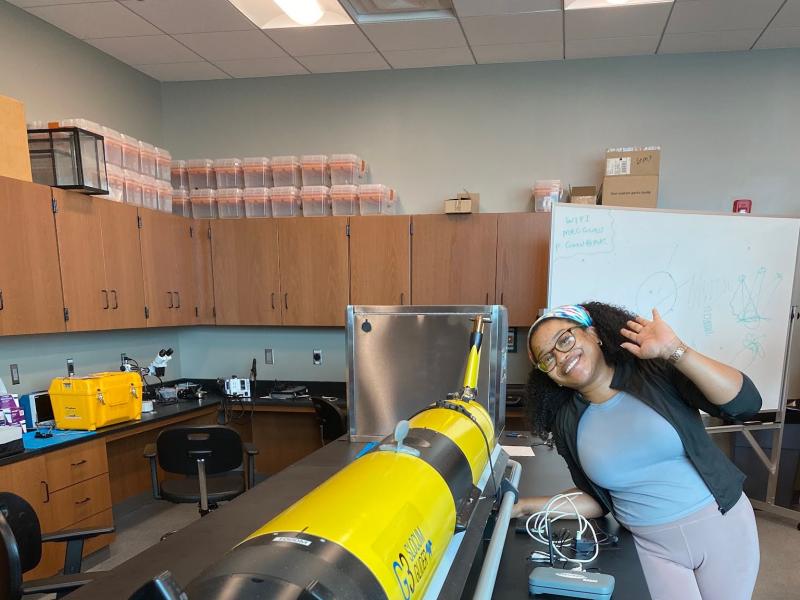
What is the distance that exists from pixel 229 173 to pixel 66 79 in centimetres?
121

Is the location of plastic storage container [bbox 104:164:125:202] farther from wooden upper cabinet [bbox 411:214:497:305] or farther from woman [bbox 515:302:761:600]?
woman [bbox 515:302:761:600]

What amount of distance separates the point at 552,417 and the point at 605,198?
2342mm

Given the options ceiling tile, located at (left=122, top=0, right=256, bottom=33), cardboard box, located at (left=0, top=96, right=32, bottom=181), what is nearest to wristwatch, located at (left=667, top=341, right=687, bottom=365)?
ceiling tile, located at (left=122, top=0, right=256, bottom=33)

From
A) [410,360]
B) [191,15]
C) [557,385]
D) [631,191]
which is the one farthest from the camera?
[631,191]

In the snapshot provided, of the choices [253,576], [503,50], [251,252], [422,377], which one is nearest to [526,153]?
[503,50]

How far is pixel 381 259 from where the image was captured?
11.9ft

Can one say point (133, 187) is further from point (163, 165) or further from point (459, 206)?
point (459, 206)

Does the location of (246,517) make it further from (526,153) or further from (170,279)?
(526,153)

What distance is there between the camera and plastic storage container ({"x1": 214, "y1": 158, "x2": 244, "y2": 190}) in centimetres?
386

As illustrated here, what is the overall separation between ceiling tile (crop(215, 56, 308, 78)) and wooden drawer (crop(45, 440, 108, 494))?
9.69ft

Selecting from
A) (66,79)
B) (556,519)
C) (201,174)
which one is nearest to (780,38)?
(556,519)

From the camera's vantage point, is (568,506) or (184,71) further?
(184,71)

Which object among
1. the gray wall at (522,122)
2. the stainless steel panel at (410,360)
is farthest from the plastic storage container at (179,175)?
the stainless steel panel at (410,360)

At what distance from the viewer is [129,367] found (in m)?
3.61
